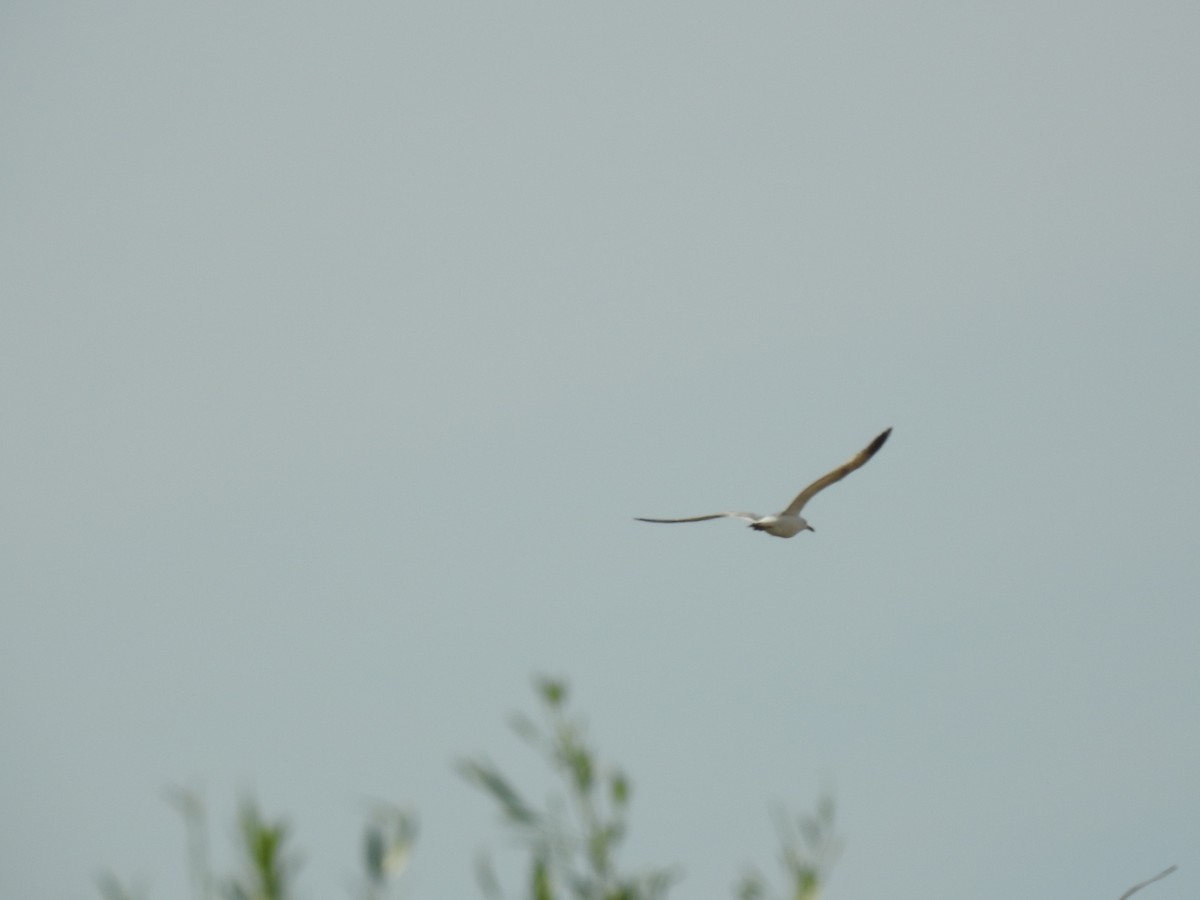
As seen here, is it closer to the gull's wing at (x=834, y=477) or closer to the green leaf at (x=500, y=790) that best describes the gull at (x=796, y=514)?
the gull's wing at (x=834, y=477)

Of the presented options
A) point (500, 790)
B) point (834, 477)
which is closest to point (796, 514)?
point (834, 477)

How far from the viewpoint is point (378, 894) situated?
6.64m

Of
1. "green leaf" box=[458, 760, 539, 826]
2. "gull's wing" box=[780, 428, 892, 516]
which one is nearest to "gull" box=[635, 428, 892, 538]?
"gull's wing" box=[780, 428, 892, 516]

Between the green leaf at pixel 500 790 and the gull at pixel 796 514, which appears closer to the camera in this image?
the green leaf at pixel 500 790

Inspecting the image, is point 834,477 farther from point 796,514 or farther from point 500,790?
point 500,790

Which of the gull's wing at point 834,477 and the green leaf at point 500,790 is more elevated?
the green leaf at point 500,790

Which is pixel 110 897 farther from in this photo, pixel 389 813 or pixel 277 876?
pixel 389 813

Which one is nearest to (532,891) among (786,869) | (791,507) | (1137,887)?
(786,869)

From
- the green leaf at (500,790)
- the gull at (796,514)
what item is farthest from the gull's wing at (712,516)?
the green leaf at (500,790)

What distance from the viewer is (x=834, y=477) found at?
1064 inches

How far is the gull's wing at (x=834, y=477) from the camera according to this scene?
1041 inches

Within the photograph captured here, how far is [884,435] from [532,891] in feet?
65.0

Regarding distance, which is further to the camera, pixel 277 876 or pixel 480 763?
pixel 480 763

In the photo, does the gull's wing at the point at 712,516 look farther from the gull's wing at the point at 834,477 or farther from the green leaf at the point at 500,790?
the green leaf at the point at 500,790
